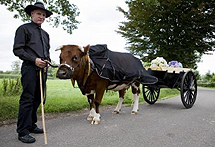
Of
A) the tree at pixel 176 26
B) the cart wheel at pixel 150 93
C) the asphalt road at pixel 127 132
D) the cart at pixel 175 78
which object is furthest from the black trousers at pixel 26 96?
the tree at pixel 176 26

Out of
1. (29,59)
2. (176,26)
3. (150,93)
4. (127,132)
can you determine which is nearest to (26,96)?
(29,59)

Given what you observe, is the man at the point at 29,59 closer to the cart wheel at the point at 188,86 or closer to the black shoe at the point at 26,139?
the black shoe at the point at 26,139

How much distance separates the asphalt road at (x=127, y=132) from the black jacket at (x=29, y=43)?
1477mm

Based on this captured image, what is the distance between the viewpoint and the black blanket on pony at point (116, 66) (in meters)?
5.02

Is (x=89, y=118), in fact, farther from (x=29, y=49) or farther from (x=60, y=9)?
(x=60, y=9)

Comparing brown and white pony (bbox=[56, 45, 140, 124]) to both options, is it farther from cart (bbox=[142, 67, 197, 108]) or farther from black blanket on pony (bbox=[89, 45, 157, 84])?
cart (bbox=[142, 67, 197, 108])

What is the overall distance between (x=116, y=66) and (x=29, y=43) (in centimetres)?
237

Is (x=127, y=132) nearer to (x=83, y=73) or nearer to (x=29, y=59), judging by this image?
(x=83, y=73)

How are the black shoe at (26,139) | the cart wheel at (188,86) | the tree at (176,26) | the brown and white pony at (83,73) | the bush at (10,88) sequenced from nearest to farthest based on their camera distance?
the black shoe at (26,139), the brown and white pony at (83,73), the cart wheel at (188,86), the bush at (10,88), the tree at (176,26)

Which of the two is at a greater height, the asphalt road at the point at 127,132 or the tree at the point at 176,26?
the tree at the point at 176,26

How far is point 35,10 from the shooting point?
12.6 feet

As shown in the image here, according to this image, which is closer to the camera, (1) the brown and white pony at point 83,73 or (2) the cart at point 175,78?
(1) the brown and white pony at point 83,73

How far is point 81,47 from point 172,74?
4.01 meters

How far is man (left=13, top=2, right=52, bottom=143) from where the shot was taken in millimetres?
3615
